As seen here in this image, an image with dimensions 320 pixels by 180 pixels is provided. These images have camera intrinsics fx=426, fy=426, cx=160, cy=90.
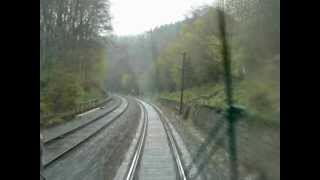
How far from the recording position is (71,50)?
9.35 meters

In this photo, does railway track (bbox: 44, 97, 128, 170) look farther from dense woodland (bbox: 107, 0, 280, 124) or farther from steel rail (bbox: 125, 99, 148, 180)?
dense woodland (bbox: 107, 0, 280, 124)

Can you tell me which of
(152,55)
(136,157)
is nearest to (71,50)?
(152,55)

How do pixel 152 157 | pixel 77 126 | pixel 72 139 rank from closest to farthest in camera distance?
pixel 152 157 < pixel 72 139 < pixel 77 126

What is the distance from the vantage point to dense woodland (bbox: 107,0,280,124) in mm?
5312

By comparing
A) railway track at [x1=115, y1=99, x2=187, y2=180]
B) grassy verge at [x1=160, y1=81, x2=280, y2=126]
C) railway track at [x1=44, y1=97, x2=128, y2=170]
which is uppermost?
grassy verge at [x1=160, y1=81, x2=280, y2=126]

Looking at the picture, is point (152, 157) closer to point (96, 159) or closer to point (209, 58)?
point (96, 159)

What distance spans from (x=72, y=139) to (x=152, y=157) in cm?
248

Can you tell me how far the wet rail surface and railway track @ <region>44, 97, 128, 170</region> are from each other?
120 cm

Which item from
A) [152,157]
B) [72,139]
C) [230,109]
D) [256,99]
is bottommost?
[152,157]

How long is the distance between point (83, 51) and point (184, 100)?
15.5 feet

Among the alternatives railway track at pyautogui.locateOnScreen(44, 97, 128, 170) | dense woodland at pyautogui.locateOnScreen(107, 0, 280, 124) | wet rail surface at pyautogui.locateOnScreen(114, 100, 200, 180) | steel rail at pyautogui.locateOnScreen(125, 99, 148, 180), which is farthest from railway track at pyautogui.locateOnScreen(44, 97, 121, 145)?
dense woodland at pyautogui.locateOnScreen(107, 0, 280, 124)

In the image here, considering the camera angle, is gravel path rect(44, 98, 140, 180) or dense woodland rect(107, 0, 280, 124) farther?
gravel path rect(44, 98, 140, 180)
